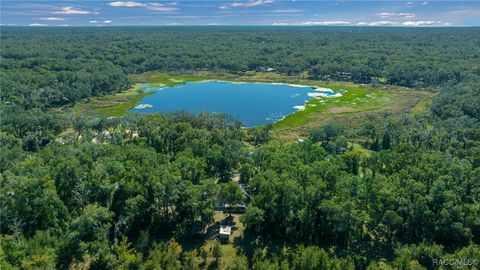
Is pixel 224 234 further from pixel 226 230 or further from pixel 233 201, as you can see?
pixel 233 201

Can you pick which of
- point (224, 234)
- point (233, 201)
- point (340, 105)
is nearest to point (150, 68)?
point (340, 105)

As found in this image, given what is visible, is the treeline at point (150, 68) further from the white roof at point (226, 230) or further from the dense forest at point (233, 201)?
the white roof at point (226, 230)

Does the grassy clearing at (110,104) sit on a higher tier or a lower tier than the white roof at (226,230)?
higher

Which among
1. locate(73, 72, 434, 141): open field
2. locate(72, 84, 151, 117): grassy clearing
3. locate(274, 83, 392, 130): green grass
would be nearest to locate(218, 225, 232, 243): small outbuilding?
locate(73, 72, 434, 141): open field

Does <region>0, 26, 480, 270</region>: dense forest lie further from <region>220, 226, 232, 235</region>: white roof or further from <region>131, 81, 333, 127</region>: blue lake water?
<region>131, 81, 333, 127</region>: blue lake water

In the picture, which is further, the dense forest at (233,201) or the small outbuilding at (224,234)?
the small outbuilding at (224,234)

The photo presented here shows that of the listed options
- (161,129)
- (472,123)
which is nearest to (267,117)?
(161,129)

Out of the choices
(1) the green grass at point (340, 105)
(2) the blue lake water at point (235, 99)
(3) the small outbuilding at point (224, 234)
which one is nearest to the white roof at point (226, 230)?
(3) the small outbuilding at point (224, 234)

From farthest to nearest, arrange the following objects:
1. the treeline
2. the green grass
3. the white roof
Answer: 1. the treeline
2. the green grass
3. the white roof
